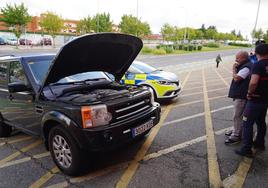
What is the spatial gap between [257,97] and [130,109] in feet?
6.30

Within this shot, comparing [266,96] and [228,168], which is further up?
[266,96]

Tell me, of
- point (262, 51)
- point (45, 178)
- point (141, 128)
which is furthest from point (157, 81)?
point (45, 178)

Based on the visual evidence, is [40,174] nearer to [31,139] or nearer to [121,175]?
[121,175]

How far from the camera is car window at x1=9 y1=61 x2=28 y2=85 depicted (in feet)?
13.6

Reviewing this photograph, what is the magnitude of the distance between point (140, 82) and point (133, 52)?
113 inches

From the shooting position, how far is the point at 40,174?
3559mm

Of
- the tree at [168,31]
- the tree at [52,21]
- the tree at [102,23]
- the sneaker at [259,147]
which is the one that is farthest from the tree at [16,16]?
the sneaker at [259,147]

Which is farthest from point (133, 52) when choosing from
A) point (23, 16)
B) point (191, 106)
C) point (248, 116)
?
point (23, 16)

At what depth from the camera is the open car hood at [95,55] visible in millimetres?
3496

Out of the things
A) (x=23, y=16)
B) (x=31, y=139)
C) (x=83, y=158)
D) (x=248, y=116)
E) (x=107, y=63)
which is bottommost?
(x=31, y=139)

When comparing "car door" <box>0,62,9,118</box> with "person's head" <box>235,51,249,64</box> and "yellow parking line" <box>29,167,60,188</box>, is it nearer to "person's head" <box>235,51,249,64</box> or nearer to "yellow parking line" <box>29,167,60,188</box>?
"yellow parking line" <box>29,167,60,188</box>

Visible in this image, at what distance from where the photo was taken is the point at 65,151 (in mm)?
3477

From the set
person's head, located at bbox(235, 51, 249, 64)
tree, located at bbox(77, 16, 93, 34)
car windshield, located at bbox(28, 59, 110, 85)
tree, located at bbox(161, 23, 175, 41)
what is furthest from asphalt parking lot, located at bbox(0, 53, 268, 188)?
tree, located at bbox(161, 23, 175, 41)

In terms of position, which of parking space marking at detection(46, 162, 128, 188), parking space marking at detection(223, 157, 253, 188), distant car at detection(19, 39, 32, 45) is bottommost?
parking space marking at detection(46, 162, 128, 188)
